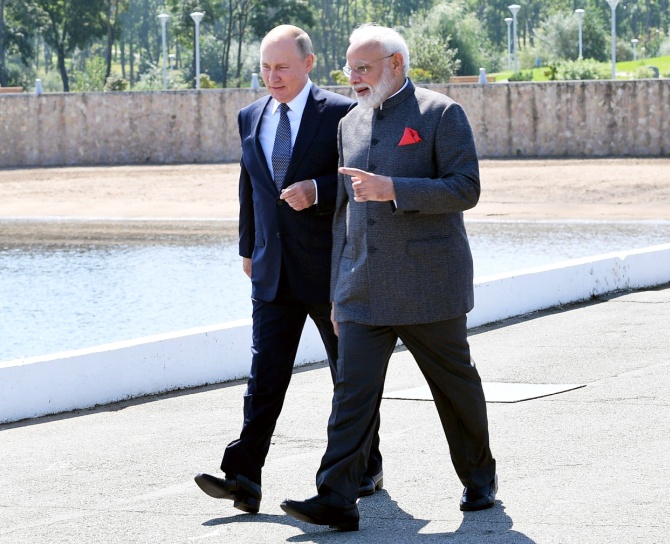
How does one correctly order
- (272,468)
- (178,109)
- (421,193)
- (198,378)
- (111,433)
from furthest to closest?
(178,109) → (198,378) → (111,433) → (272,468) → (421,193)

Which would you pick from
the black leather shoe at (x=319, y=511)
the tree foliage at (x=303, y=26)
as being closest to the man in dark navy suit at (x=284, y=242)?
the black leather shoe at (x=319, y=511)

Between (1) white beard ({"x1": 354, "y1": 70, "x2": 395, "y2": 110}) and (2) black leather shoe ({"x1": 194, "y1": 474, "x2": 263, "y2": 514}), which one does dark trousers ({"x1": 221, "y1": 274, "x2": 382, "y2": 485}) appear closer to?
(2) black leather shoe ({"x1": 194, "y1": 474, "x2": 263, "y2": 514})

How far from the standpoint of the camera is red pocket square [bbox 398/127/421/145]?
505 centimetres

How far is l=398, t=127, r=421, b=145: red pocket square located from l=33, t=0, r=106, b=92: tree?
83126 mm

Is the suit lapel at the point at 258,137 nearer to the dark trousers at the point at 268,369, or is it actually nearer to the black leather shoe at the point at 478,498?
the dark trousers at the point at 268,369

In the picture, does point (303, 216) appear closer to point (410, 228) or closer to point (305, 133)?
point (305, 133)

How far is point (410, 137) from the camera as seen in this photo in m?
5.05

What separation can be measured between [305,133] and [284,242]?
430 mm

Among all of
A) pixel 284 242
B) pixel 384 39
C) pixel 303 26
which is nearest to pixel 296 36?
pixel 384 39

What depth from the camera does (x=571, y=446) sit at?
6.33 m

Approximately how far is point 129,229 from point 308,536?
27110 millimetres

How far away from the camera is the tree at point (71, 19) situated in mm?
86750

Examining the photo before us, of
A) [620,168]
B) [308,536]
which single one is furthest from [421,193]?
[620,168]

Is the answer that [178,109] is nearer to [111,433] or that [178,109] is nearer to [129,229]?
[129,229]
